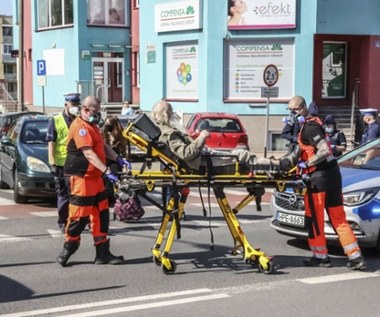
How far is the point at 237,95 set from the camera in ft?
77.0

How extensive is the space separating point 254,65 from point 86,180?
55.3ft

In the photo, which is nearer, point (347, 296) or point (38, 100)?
point (347, 296)

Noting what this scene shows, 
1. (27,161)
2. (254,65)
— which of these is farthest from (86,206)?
(254,65)

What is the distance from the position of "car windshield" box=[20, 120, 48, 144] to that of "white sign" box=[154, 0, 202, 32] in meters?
12.0

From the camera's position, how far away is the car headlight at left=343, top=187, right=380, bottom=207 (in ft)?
25.0

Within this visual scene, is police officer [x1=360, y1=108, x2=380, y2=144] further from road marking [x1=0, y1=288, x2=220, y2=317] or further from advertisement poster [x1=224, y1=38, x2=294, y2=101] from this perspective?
advertisement poster [x1=224, y1=38, x2=294, y2=101]

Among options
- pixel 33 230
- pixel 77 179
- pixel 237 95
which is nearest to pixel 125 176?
pixel 77 179

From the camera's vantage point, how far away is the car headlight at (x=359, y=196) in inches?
299

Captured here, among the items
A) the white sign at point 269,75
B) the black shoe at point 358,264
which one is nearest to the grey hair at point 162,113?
the black shoe at point 358,264

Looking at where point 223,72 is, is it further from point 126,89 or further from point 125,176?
point 125,176

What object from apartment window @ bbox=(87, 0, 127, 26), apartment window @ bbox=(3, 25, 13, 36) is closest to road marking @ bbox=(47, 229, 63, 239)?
apartment window @ bbox=(87, 0, 127, 26)

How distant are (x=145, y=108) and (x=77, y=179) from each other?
20.1 m

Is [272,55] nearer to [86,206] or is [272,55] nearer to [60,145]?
[60,145]

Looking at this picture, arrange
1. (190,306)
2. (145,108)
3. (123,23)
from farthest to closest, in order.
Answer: (123,23) < (145,108) < (190,306)
